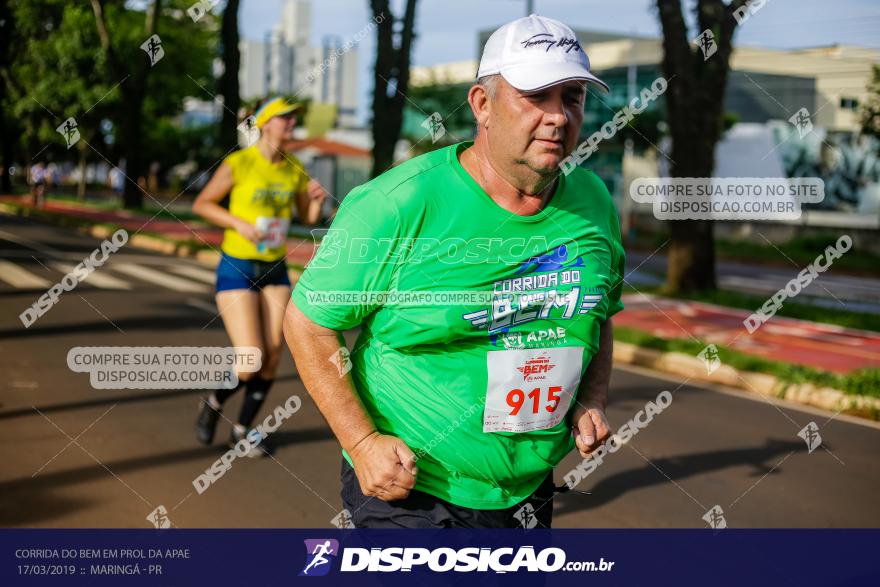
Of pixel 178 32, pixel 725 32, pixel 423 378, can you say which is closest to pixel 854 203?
pixel 725 32

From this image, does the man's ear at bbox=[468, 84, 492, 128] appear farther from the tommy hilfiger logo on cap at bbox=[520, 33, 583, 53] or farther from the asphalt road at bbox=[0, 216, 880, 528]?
the asphalt road at bbox=[0, 216, 880, 528]

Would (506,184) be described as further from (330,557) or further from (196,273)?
(196,273)

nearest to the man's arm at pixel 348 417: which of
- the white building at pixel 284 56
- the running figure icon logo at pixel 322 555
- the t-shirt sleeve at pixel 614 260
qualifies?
the running figure icon logo at pixel 322 555

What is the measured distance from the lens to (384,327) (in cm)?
242

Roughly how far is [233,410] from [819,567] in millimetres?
4446

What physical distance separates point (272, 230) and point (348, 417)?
3.90 metres

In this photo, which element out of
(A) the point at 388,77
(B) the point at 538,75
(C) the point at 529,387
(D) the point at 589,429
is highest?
(B) the point at 538,75

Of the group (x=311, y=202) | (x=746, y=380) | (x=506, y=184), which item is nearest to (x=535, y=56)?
(x=506, y=184)

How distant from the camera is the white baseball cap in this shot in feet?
7.56

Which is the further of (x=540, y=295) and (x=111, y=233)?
(x=111, y=233)

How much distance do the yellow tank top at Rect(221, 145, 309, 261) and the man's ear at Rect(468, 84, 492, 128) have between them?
3714 millimetres

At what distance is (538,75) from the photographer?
2.30m

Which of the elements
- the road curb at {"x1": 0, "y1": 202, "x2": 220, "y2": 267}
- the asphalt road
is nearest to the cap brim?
the asphalt road

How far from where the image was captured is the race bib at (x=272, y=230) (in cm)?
605
